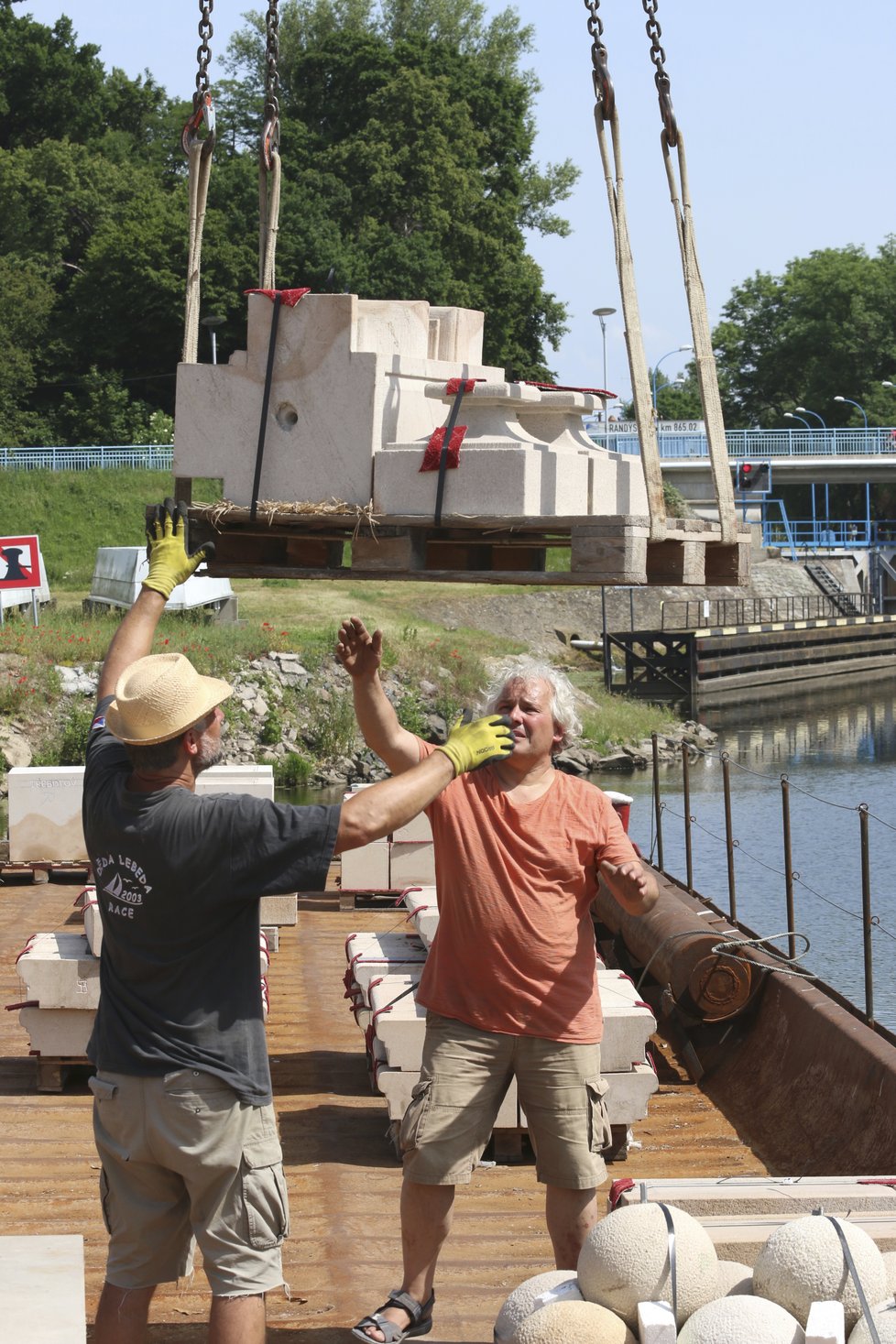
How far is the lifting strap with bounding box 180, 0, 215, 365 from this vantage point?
21.6 feet

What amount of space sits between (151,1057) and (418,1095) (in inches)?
40.4

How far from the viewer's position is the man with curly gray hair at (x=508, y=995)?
4508 mm

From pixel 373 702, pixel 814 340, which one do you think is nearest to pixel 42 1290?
pixel 373 702

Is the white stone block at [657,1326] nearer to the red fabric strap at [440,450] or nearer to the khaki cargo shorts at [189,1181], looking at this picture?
the khaki cargo shorts at [189,1181]

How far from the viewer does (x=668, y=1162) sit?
695 centimetres

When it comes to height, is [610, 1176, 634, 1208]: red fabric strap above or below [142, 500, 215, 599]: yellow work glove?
below

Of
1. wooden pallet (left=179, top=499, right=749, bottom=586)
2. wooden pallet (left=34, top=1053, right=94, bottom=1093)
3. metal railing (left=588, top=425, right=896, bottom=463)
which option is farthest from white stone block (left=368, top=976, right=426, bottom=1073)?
metal railing (left=588, top=425, right=896, bottom=463)

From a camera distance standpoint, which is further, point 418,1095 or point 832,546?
point 832,546

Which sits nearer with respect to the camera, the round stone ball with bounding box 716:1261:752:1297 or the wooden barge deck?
the round stone ball with bounding box 716:1261:752:1297

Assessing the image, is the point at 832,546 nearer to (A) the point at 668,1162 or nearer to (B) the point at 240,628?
Result: (B) the point at 240,628

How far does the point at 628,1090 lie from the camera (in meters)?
6.66

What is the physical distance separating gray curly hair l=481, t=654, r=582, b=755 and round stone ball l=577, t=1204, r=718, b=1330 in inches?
59.9

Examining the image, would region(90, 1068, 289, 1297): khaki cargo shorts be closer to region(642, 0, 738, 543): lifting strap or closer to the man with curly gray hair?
the man with curly gray hair

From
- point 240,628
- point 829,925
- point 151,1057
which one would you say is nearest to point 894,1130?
point 151,1057
